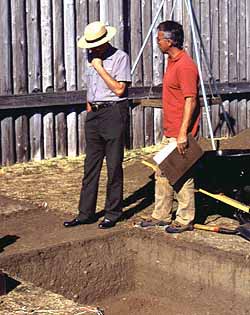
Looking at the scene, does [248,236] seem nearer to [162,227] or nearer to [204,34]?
[162,227]

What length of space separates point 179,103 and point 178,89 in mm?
131

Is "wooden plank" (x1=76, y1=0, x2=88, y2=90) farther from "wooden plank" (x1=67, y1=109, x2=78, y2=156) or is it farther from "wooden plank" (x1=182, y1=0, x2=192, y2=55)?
"wooden plank" (x1=182, y1=0, x2=192, y2=55)

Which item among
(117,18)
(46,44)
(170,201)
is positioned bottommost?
(170,201)

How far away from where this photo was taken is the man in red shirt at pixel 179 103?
24.6 feet

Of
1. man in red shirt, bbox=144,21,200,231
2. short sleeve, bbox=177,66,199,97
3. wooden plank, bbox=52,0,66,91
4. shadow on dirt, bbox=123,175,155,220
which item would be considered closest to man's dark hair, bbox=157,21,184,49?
man in red shirt, bbox=144,21,200,231

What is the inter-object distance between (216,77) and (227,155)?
20.5 feet

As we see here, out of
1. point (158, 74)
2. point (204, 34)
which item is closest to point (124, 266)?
point (158, 74)

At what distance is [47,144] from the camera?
11.8 metres

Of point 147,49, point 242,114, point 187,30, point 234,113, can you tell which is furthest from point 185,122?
point 242,114

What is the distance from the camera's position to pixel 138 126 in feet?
42.4

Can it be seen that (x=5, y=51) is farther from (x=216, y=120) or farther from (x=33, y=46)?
(x=216, y=120)

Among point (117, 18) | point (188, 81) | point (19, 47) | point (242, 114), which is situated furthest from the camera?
point (242, 114)

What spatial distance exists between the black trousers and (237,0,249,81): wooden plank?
22.5 ft

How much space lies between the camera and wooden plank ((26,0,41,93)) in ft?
37.2
